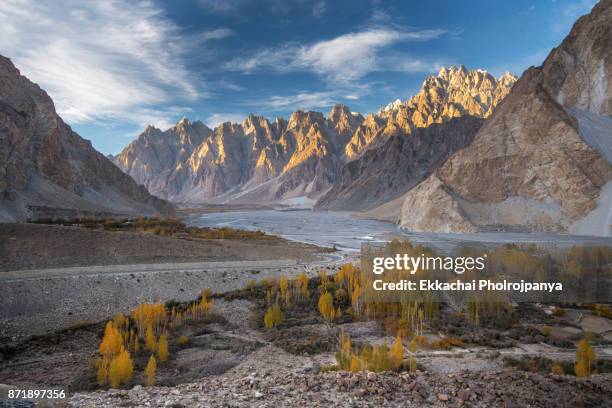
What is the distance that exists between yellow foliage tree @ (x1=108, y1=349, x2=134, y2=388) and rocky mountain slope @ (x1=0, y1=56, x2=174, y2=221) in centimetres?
3828

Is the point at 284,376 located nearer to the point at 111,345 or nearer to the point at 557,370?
the point at 111,345

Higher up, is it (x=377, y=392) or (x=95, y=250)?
(x=95, y=250)

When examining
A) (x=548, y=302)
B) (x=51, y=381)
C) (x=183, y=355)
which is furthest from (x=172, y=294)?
(x=548, y=302)

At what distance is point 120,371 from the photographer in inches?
397

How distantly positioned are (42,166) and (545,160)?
70822mm

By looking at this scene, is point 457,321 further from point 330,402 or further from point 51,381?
point 51,381

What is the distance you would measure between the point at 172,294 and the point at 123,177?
8580 centimetres

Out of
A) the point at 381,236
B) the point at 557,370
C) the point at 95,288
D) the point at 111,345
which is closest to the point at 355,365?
the point at 557,370

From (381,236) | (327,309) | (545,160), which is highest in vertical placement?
(545,160)

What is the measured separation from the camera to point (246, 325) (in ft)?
53.4

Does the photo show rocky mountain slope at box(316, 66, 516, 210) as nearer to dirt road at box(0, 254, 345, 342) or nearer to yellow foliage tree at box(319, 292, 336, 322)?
dirt road at box(0, 254, 345, 342)

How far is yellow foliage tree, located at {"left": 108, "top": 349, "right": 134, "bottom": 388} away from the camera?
9.92m

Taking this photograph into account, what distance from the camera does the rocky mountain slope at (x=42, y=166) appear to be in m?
51.4

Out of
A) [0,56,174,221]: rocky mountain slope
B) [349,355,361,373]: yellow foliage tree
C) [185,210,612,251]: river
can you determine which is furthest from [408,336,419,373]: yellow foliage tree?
[0,56,174,221]: rocky mountain slope
